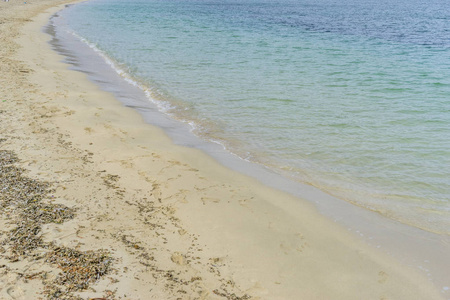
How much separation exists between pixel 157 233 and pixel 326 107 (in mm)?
8161

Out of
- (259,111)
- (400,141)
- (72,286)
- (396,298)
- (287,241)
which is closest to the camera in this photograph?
(72,286)

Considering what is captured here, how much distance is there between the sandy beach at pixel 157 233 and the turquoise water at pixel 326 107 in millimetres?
1459

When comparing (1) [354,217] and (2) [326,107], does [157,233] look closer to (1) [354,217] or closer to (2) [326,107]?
(1) [354,217]

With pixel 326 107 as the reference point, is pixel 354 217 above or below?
below

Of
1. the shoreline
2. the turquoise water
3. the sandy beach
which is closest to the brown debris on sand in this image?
the sandy beach

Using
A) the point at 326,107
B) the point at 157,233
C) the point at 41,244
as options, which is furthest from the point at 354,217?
the point at 326,107

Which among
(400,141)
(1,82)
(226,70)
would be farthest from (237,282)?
(226,70)

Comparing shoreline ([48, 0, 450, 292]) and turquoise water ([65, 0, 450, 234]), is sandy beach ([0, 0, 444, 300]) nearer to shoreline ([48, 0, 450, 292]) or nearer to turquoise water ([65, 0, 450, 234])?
shoreline ([48, 0, 450, 292])

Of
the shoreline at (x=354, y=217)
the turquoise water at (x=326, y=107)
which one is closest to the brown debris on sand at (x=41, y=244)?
the shoreline at (x=354, y=217)

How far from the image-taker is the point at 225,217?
5.62 metres

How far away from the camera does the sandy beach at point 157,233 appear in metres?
4.08

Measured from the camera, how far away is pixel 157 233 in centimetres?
500

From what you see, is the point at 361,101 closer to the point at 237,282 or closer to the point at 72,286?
the point at 237,282

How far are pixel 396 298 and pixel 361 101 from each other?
9313 mm
